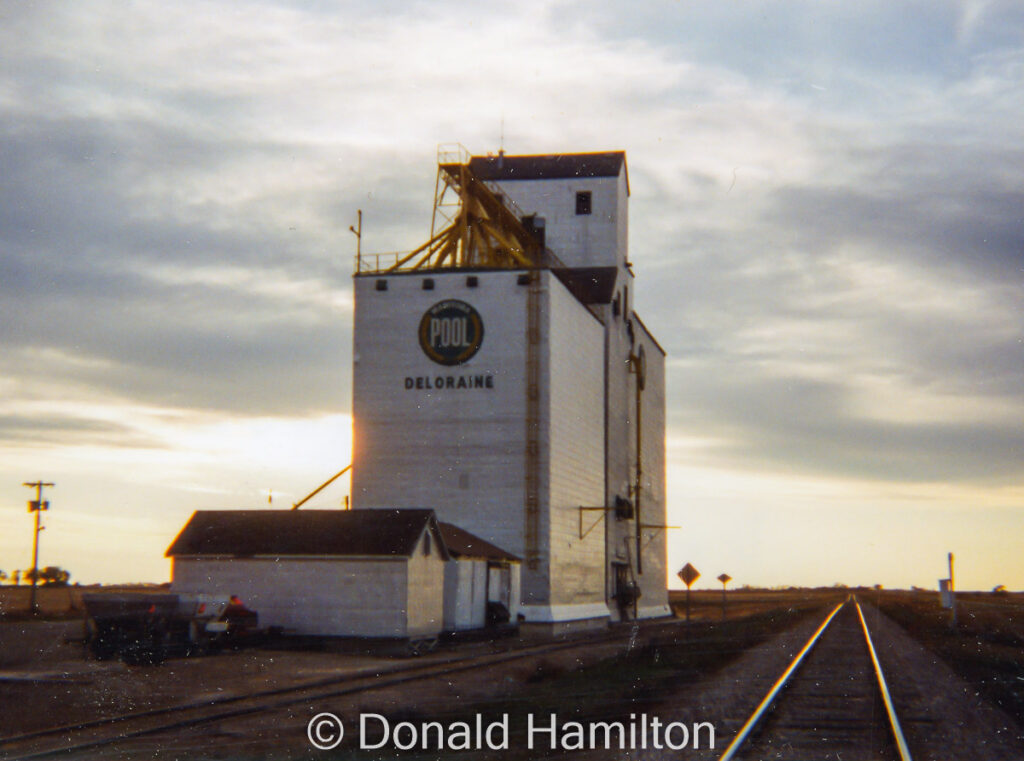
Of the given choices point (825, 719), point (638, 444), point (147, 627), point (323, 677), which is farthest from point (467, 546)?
point (638, 444)

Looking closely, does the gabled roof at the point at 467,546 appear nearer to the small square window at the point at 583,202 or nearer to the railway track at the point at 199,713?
the railway track at the point at 199,713

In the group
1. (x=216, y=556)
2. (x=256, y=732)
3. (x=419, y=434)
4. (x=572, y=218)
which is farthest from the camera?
(x=572, y=218)

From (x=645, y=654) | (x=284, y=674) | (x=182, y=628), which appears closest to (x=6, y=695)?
(x=284, y=674)

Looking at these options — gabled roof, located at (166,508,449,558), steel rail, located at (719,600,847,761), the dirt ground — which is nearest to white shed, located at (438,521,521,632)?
gabled roof, located at (166,508,449,558)

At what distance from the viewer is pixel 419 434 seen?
49.4 m

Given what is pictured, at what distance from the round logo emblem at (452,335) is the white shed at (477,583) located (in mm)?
7440

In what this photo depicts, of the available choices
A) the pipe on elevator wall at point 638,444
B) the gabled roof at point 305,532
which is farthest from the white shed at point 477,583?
the pipe on elevator wall at point 638,444

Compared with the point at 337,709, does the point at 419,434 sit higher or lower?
higher

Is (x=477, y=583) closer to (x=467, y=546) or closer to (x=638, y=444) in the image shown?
(x=467, y=546)

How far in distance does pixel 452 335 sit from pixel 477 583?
12.3 meters

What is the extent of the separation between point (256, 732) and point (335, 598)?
20.0 metres

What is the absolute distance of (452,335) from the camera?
50125 mm

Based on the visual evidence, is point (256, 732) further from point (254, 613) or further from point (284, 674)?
point (254, 613)

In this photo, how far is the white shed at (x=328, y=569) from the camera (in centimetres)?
3550
